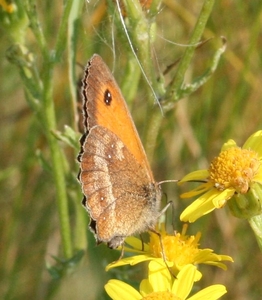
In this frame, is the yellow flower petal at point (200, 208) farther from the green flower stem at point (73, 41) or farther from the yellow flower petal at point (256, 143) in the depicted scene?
the green flower stem at point (73, 41)

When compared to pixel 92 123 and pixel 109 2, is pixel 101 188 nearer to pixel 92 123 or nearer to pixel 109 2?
pixel 92 123

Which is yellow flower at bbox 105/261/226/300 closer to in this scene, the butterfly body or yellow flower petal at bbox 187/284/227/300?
yellow flower petal at bbox 187/284/227/300

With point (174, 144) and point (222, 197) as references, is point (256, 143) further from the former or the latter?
point (174, 144)

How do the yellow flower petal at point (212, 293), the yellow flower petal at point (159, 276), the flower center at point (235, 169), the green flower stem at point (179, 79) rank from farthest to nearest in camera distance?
the green flower stem at point (179, 79) → the flower center at point (235, 169) → the yellow flower petal at point (159, 276) → the yellow flower petal at point (212, 293)

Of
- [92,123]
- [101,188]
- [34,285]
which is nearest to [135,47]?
[92,123]

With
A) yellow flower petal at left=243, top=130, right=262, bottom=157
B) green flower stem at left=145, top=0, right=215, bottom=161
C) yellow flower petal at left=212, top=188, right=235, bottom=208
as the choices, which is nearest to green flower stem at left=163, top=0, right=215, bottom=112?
green flower stem at left=145, top=0, right=215, bottom=161

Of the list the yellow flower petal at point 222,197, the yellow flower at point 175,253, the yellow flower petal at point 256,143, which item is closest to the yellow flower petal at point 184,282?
the yellow flower at point 175,253
